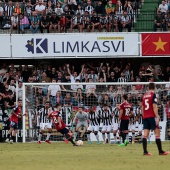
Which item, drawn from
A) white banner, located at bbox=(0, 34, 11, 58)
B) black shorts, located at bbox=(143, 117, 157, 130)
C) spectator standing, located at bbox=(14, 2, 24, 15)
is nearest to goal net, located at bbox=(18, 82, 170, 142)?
white banner, located at bbox=(0, 34, 11, 58)

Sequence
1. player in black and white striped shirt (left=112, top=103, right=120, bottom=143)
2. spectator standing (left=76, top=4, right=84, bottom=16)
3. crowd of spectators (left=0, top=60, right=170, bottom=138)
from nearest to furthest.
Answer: player in black and white striped shirt (left=112, top=103, right=120, bottom=143)
crowd of spectators (left=0, top=60, right=170, bottom=138)
spectator standing (left=76, top=4, right=84, bottom=16)

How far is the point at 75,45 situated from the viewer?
33812mm

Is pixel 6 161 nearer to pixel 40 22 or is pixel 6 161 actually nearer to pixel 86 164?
pixel 86 164

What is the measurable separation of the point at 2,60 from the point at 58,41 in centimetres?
394

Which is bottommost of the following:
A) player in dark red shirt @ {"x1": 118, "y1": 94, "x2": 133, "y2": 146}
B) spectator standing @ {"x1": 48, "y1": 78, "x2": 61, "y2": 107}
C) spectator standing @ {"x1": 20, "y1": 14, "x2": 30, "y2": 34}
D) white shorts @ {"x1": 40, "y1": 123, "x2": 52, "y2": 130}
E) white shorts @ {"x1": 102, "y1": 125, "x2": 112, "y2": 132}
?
white shorts @ {"x1": 102, "y1": 125, "x2": 112, "y2": 132}

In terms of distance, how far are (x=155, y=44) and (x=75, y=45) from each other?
3.78 m

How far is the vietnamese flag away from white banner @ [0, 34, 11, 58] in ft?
20.8

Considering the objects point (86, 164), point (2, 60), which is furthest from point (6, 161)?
point (2, 60)

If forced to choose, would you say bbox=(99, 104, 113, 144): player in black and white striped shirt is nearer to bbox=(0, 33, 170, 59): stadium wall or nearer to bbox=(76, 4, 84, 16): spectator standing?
bbox=(0, 33, 170, 59): stadium wall

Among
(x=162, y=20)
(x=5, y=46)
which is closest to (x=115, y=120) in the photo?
(x=162, y=20)

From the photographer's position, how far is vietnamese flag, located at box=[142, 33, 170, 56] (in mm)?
33750

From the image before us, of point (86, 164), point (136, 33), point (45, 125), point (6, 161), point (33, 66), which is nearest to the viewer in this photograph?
point (86, 164)

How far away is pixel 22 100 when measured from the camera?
31.0m

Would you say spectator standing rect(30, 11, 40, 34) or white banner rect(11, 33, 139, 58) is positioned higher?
spectator standing rect(30, 11, 40, 34)
